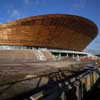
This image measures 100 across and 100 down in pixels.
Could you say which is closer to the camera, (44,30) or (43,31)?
(44,30)

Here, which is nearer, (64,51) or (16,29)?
(16,29)

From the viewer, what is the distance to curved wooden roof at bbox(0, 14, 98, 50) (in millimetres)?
39156

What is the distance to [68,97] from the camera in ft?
13.9

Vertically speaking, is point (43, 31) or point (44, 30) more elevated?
point (44, 30)

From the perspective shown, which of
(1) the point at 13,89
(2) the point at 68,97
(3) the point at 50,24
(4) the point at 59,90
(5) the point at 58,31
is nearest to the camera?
(4) the point at 59,90

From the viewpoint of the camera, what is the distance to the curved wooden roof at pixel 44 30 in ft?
128

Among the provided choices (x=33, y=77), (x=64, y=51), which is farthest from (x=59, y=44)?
(x=33, y=77)

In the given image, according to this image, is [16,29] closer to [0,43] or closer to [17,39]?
[17,39]

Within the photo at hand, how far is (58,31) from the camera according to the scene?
4422 centimetres

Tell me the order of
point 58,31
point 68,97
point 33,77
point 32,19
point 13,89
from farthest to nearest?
1. point 58,31
2. point 32,19
3. point 33,77
4. point 13,89
5. point 68,97

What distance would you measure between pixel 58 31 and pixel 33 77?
37.3m

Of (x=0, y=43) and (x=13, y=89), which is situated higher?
(x=0, y=43)

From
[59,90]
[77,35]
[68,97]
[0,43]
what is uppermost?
[77,35]

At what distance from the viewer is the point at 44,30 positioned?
1647 inches
